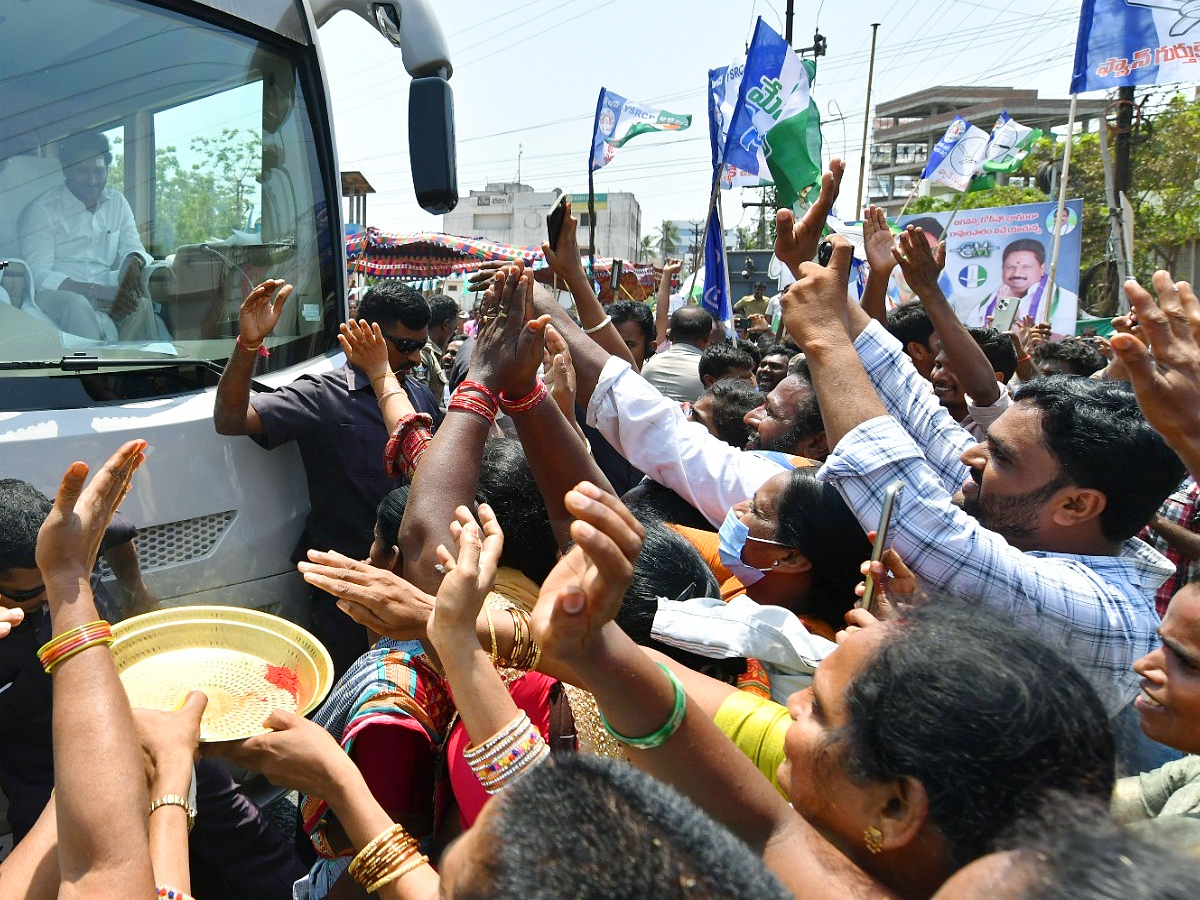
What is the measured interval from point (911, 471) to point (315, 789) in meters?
1.23

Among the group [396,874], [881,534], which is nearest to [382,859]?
[396,874]

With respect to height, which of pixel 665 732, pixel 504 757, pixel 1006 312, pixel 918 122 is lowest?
pixel 504 757

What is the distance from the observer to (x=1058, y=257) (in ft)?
27.6

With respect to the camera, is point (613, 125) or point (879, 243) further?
point (613, 125)

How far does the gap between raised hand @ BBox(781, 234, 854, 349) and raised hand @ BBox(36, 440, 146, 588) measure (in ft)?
4.32

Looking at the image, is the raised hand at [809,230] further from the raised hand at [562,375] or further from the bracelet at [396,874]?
the bracelet at [396,874]

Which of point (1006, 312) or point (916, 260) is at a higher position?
point (916, 260)

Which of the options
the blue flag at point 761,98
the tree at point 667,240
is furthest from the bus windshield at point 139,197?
the tree at point 667,240

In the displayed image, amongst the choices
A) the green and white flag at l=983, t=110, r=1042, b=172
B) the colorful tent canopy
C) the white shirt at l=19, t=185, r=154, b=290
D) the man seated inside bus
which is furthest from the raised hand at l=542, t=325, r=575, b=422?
the colorful tent canopy

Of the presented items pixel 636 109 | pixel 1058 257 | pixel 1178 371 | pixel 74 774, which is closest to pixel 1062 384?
pixel 1178 371

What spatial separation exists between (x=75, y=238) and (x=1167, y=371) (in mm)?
3009

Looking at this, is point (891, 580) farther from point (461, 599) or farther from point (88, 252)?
point (88, 252)

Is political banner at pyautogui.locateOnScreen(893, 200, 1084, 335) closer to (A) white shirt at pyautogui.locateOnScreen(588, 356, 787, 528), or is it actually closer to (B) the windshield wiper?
(A) white shirt at pyautogui.locateOnScreen(588, 356, 787, 528)

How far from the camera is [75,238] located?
117 inches
